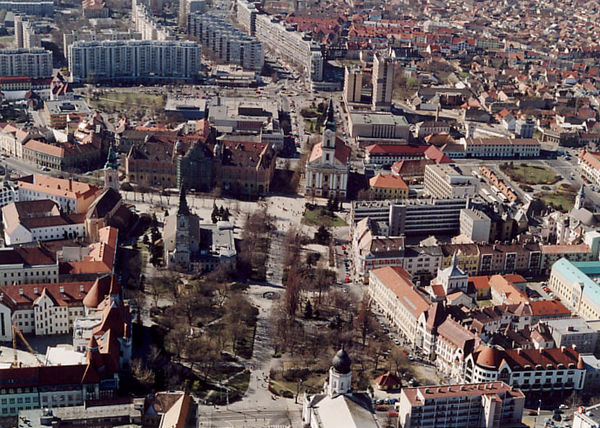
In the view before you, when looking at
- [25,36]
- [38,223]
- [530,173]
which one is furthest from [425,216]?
[25,36]

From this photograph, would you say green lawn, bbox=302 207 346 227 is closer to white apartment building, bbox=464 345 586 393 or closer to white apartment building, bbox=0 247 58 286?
white apartment building, bbox=0 247 58 286

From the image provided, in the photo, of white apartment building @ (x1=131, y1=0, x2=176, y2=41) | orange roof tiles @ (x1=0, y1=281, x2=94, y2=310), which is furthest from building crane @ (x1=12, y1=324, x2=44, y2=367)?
white apartment building @ (x1=131, y1=0, x2=176, y2=41)

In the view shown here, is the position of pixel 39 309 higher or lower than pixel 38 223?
lower

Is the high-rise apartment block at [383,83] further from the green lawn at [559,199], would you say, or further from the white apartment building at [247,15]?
the white apartment building at [247,15]

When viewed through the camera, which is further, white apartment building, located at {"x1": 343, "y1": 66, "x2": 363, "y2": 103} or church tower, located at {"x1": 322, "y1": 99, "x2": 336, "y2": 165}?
white apartment building, located at {"x1": 343, "y1": 66, "x2": 363, "y2": 103}

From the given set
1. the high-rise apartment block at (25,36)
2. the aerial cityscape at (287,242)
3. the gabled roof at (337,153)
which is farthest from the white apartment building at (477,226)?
the high-rise apartment block at (25,36)

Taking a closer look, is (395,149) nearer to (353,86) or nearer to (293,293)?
(353,86)
